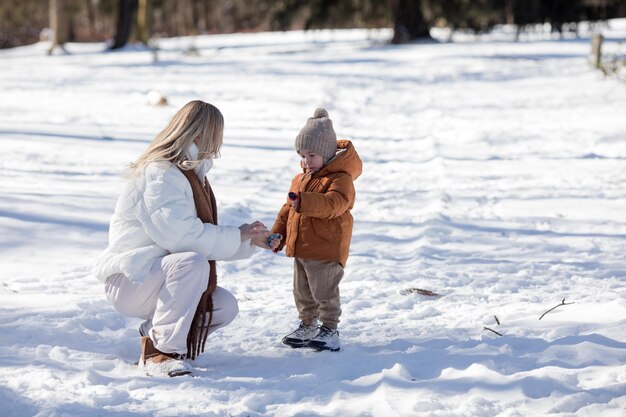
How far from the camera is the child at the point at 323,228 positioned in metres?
4.63

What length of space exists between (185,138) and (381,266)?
2.68 meters

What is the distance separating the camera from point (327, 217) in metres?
4.60

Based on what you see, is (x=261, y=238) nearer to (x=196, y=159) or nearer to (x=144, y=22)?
(x=196, y=159)

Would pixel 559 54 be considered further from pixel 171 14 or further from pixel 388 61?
pixel 171 14

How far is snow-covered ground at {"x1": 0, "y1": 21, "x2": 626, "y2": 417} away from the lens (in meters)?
4.03

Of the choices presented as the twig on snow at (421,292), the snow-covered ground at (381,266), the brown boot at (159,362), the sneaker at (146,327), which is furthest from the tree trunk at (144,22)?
the brown boot at (159,362)

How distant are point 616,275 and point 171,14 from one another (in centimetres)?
7241

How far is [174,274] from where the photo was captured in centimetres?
418

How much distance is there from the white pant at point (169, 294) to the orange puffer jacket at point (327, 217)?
2.04ft

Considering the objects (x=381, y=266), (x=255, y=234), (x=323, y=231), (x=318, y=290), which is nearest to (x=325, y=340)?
(x=318, y=290)

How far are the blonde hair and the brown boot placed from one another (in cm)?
86

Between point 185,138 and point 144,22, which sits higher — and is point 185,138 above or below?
below

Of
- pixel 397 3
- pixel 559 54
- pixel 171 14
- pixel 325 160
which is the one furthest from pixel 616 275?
pixel 171 14

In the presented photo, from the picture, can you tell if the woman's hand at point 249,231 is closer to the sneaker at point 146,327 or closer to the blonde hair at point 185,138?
the blonde hair at point 185,138
